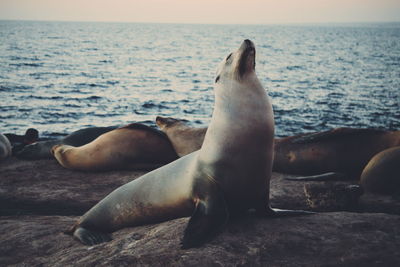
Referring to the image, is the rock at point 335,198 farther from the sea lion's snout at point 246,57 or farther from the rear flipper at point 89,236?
the rear flipper at point 89,236

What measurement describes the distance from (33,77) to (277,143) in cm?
2452

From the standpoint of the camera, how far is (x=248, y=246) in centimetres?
299

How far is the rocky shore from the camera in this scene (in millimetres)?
2818

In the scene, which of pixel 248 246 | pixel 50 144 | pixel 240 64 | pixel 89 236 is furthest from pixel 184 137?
pixel 248 246

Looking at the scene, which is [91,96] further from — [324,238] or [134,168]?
[324,238]

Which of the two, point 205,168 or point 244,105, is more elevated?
point 244,105

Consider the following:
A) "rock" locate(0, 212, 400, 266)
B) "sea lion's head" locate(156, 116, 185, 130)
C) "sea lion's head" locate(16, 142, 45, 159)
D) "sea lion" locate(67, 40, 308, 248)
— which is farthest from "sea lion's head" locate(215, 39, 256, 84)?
"sea lion's head" locate(16, 142, 45, 159)

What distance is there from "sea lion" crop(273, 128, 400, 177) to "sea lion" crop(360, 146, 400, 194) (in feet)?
2.23

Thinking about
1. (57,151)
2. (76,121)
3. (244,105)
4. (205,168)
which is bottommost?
(76,121)

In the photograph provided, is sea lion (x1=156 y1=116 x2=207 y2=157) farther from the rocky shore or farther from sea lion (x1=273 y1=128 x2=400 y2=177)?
the rocky shore

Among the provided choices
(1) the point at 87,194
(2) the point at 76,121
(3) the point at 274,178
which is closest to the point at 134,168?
(1) the point at 87,194

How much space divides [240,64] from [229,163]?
2.60 ft

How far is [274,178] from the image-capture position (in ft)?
19.4

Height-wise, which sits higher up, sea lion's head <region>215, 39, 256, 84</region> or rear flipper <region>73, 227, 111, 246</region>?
sea lion's head <region>215, 39, 256, 84</region>
